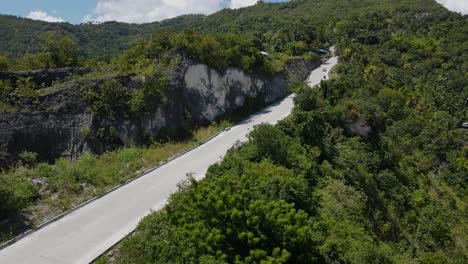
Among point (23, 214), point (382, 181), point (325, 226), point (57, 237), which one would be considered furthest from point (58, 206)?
point (382, 181)

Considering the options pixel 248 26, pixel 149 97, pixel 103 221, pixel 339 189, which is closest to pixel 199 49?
pixel 149 97

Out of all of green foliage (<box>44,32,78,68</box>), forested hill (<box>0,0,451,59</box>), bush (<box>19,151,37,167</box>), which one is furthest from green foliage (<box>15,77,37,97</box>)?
forested hill (<box>0,0,451,59</box>)

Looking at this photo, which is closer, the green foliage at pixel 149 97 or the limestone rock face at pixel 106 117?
the limestone rock face at pixel 106 117

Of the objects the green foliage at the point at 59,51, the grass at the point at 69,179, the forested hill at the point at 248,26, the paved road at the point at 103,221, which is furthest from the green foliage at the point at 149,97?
the forested hill at the point at 248,26

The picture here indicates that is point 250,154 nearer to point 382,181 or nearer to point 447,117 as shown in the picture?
point 382,181

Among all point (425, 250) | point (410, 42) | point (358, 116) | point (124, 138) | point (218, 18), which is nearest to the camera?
point (124, 138)

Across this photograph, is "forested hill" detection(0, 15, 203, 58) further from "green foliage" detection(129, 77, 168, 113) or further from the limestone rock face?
"green foliage" detection(129, 77, 168, 113)

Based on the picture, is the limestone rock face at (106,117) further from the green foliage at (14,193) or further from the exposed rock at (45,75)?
the green foliage at (14,193)
